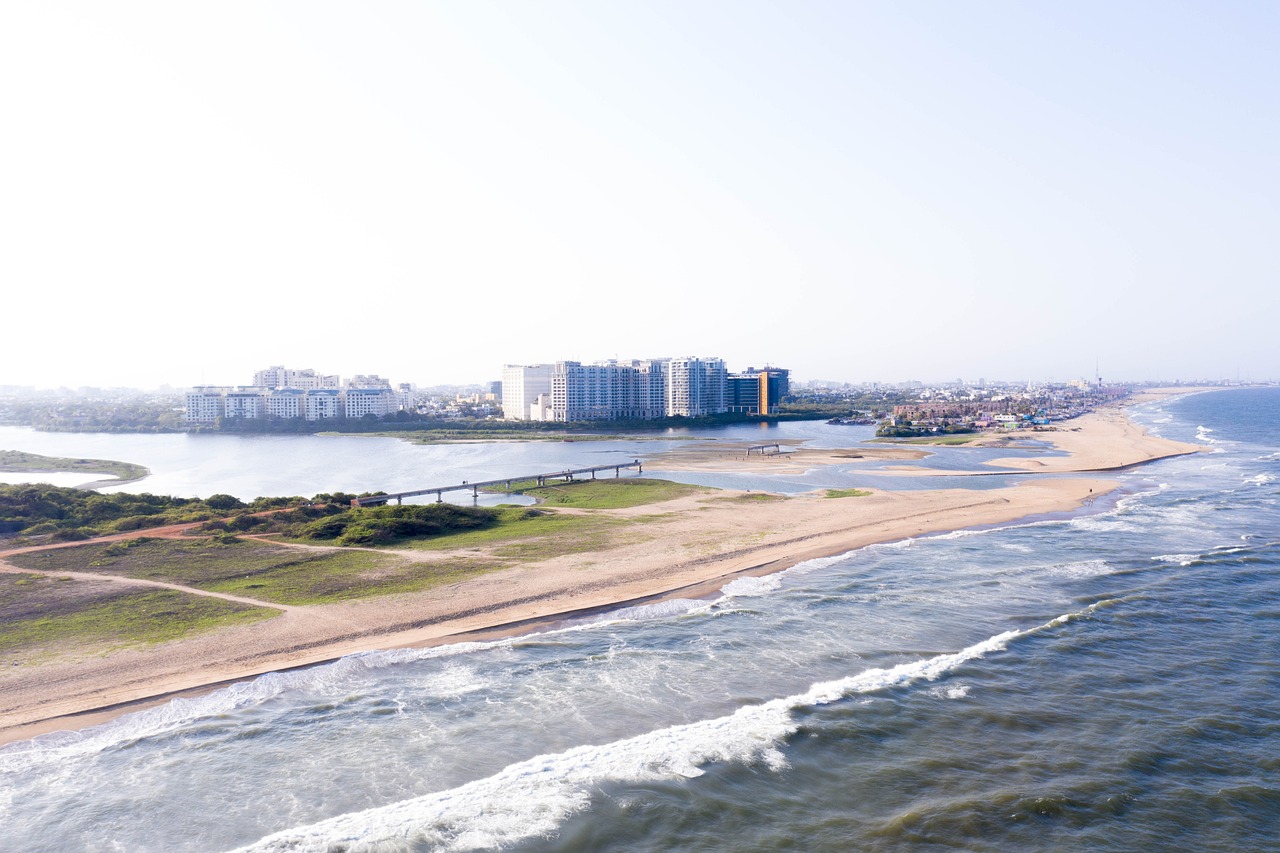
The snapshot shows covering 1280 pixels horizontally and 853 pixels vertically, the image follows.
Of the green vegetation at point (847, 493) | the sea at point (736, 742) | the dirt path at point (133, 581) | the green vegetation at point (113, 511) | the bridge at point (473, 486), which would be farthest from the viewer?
the green vegetation at point (847, 493)

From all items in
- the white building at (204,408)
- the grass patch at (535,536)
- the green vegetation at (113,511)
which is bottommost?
the grass patch at (535,536)

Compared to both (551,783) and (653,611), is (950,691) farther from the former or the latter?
(551,783)

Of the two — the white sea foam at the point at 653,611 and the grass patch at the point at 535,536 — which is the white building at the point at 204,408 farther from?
the white sea foam at the point at 653,611

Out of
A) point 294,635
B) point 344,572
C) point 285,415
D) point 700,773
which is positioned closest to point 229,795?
point 294,635

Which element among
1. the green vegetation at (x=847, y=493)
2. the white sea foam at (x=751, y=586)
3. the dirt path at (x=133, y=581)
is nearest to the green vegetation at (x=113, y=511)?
the dirt path at (x=133, y=581)

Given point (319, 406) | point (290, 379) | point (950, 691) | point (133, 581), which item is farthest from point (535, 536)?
point (290, 379)

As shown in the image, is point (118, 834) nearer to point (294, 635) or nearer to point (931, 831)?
point (294, 635)

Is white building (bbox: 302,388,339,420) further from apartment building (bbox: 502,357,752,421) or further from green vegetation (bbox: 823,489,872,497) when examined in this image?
green vegetation (bbox: 823,489,872,497)
